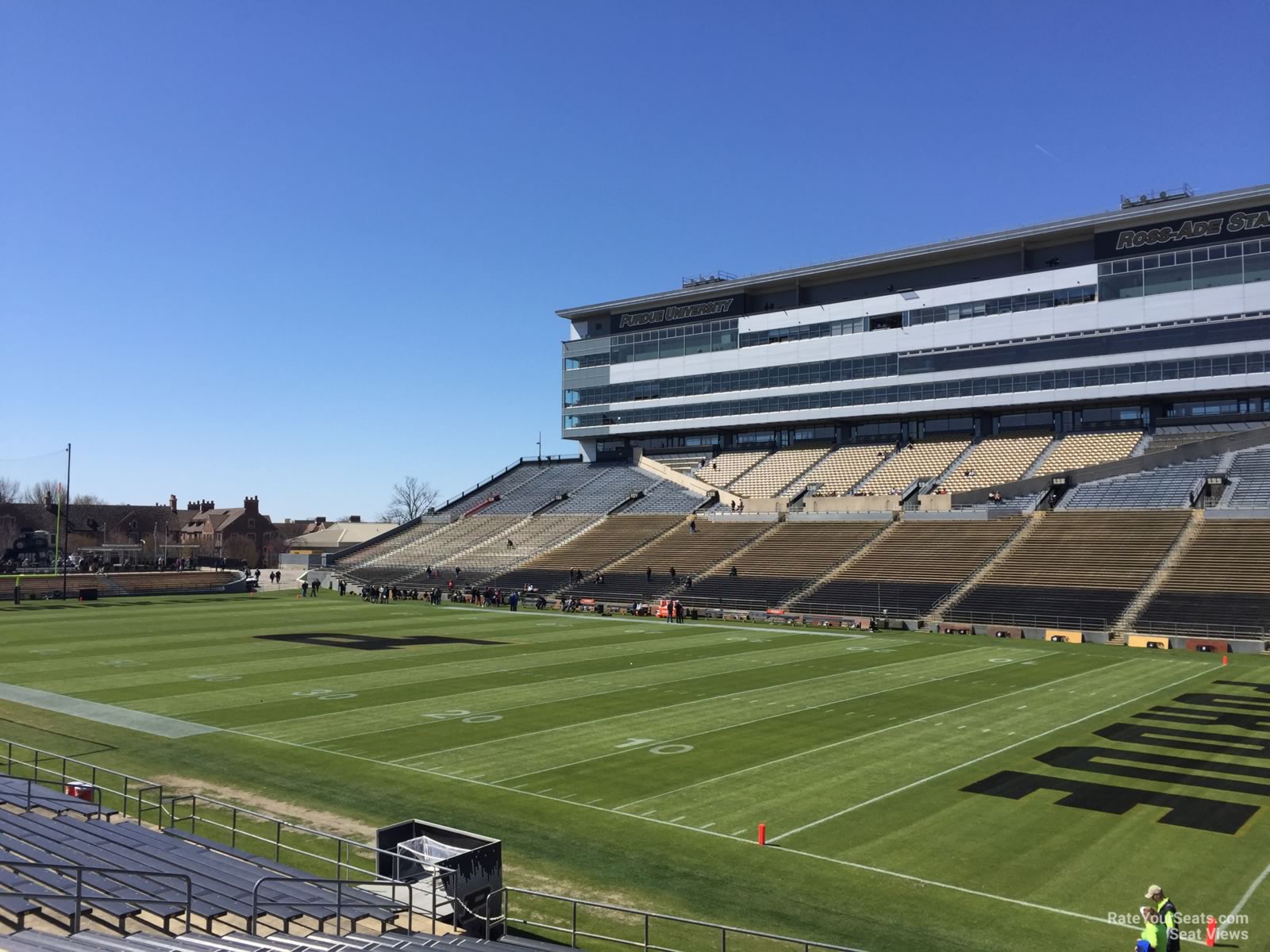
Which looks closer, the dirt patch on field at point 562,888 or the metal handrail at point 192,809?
the dirt patch on field at point 562,888

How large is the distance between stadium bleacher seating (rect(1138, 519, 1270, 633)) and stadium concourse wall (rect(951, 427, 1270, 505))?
945cm

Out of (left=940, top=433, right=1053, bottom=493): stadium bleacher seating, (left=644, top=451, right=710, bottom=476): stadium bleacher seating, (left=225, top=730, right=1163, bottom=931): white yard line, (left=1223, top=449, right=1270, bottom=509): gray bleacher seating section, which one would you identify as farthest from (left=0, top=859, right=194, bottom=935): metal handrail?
(left=644, top=451, right=710, bottom=476): stadium bleacher seating

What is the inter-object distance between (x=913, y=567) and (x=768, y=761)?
3949 centimetres

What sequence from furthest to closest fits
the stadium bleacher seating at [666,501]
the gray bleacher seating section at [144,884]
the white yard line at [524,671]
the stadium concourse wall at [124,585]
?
1. the stadium bleacher seating at [666,501]
2. the stadium concourse wall at [124,585]
3. the white yard line at [524,671]
4. the gray bleacher seating section at [144,884]

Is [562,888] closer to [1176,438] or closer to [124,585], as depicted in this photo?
[1176,438]

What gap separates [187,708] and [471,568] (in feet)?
173

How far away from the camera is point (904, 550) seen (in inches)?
2458

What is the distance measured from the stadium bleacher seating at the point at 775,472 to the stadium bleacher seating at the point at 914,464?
7.61 m

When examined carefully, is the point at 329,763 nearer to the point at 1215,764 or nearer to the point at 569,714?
the point at 569,714

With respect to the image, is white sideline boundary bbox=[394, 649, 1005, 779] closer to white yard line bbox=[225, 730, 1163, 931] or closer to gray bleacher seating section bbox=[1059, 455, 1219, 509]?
white yard line bbox=[225, 730, 1163, 931]

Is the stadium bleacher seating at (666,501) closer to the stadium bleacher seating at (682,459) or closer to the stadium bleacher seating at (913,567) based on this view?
the stadium bleacher seating at (682,459)

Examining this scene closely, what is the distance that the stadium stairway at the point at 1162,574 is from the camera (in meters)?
46.4

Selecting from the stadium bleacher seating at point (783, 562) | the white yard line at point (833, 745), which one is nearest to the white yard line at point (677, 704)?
the white yard line at point (833, 745)

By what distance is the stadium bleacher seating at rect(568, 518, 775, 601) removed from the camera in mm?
66625
